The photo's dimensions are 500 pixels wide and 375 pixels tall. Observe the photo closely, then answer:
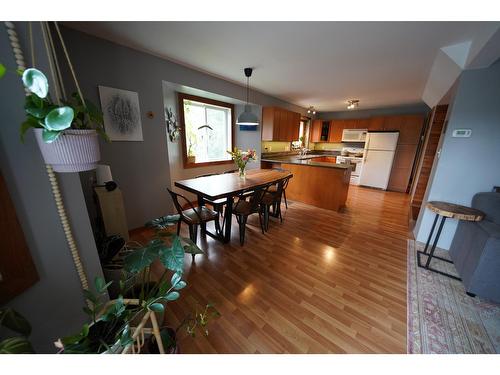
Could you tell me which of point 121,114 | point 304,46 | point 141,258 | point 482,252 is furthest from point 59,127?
point 482,252

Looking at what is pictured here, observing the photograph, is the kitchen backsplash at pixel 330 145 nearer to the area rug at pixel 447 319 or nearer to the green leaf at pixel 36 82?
the area rug at pixel 447 319

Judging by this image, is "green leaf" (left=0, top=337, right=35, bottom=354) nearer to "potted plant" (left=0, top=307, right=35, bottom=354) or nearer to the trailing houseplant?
"potted plant" (left=0, top=307, right=35, bottom=354)

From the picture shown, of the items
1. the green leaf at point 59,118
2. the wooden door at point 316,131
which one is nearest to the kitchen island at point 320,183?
the wooden door at point 316,131

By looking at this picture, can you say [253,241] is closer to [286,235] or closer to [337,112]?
[286,235]

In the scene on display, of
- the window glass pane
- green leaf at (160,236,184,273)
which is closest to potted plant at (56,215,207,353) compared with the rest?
green leaf at (160,236,184,273)

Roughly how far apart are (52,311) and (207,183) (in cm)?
169

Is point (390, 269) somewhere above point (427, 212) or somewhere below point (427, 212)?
below

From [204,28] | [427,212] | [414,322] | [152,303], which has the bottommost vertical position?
[414,322]

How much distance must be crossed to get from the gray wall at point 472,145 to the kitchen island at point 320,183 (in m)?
1.34

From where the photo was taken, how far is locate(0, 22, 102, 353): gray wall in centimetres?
69

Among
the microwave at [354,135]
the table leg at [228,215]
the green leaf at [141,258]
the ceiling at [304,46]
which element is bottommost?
the table leg at [228,215]

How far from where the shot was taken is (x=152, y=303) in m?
0.75

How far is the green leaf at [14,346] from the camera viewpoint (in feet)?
1.67
